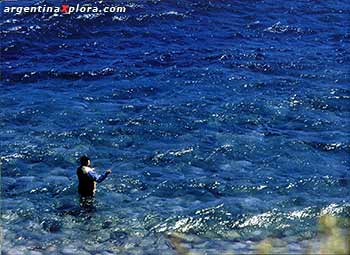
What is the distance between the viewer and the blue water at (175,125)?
1730 cm

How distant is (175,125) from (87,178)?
6.16m

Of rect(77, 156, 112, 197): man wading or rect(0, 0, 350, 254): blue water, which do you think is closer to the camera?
rect(0, 0, 350, 254): blue water

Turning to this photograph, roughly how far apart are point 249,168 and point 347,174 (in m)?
3.19

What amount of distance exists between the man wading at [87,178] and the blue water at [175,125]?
47 cm

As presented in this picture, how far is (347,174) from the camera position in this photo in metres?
20.0

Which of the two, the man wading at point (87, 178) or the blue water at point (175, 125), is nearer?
the blue water at point (175, 125)

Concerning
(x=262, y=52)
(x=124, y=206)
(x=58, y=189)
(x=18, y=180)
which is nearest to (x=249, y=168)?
(x=124, y=206)

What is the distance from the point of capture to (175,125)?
920 inches

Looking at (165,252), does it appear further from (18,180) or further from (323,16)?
(323,16)

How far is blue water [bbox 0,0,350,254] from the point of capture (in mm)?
17297

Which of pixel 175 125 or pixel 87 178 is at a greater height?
pixel 87 178

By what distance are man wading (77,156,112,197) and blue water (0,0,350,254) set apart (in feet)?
1.55

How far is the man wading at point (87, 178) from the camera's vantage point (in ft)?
58.1

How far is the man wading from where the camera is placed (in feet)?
58.1
